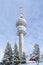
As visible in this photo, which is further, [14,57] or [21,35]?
[21,35]

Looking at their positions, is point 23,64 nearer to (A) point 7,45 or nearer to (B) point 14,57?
(B) point 14,57

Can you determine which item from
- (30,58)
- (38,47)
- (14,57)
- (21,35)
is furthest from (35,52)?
(21,35)

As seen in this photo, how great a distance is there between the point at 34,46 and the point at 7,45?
11.0 metres

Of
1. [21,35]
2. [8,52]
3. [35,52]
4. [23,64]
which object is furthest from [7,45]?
[21,35]

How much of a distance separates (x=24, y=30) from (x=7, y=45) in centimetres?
7076

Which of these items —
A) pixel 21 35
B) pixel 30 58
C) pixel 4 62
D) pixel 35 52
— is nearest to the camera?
pixel 4 62

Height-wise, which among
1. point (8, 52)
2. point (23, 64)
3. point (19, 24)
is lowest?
point (23, 64)

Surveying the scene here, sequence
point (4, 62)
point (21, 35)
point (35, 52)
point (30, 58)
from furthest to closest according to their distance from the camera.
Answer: point (21, 35) → point (30, 58) → point (35, 52) → point (4, 62)

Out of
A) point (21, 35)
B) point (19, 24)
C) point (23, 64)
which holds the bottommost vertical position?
point (23, 64)

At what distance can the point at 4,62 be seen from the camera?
171 feet

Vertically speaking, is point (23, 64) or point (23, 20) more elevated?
point (23, 20)

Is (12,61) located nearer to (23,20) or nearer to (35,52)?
(35,52)

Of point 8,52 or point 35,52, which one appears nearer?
point 8,52

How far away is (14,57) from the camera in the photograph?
173ft
